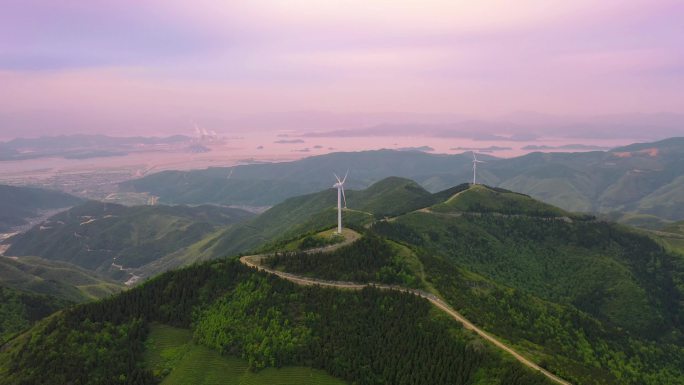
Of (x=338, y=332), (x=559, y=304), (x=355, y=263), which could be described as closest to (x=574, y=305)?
(x=559, y=304)

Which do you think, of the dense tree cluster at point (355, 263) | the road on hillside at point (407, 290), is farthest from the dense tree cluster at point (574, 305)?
the dense tree cluster at point (355, 263)

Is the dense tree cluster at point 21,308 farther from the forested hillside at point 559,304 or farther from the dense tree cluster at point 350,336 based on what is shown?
the forested hillside at point 559,304

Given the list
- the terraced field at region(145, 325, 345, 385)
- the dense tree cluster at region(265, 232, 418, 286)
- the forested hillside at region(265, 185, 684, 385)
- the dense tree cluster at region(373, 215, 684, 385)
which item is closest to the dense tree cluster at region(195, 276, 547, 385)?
the terraced field at region(145, 325, 345, 385)

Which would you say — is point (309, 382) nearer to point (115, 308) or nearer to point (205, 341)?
point (205, 341)

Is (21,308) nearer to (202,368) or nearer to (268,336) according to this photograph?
(202,368)

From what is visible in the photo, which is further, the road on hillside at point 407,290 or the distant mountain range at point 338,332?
the distant mountain range at point 338,332

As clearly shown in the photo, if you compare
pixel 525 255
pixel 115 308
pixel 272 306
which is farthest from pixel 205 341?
pixel 525 255

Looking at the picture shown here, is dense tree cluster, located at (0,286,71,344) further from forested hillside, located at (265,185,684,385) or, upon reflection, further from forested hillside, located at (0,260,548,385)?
forested hillside, located at (265,185,684,385)
